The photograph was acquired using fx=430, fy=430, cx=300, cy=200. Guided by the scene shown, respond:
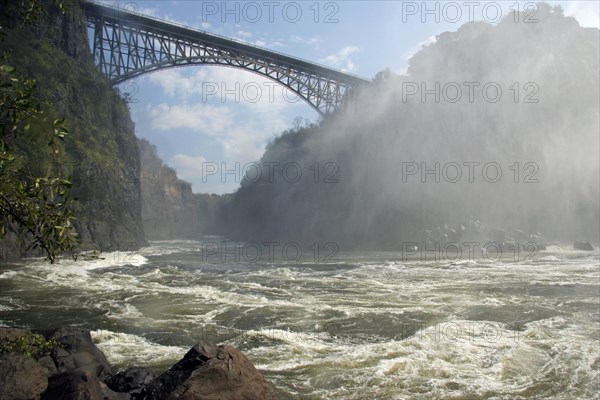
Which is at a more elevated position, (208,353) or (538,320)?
(208,353)

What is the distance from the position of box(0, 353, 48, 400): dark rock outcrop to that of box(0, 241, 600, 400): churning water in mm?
2753

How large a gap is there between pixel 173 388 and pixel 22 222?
333 cm

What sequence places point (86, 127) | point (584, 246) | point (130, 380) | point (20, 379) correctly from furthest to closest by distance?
point (584, 246)
point (86, 127)
point (130, 380)
point (20, 379)

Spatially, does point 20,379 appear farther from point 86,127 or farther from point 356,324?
point 86,127

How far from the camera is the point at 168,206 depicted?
92.5 metres

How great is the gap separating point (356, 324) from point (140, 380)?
6.30 m

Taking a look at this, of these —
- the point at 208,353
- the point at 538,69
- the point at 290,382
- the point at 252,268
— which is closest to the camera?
the point at 208,353

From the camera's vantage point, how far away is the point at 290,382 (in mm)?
7250

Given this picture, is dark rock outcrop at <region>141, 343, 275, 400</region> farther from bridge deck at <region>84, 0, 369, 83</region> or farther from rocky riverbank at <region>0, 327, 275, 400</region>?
bridge deck at <region>84, 0, 369, 83</region>

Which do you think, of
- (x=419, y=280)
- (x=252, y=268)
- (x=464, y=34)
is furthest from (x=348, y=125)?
(x=419, y=280)

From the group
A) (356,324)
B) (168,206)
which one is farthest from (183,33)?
(168,206)

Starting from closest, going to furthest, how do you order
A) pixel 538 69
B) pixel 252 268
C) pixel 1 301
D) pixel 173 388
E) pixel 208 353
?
pixel 173 388 < pixel 208 353 < pixel 1 301 < pixel 252 268 < pixel 538 69

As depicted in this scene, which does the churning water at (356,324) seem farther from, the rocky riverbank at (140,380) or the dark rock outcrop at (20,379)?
the dark rock outcrop at (20,379)

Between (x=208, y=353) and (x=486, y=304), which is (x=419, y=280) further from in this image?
(x=208, y=353)
